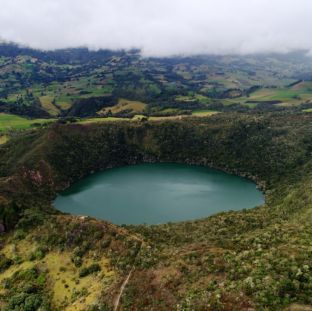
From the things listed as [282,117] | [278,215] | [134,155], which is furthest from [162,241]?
[282,117]

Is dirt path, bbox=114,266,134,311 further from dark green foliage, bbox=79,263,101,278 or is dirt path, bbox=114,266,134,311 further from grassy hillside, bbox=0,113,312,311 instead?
dark green foliage, bbox=79,263,101,278

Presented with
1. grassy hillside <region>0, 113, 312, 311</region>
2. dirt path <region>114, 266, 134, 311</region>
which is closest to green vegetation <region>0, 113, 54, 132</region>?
grassy hillside <region>0, 113, 312, 311</region>

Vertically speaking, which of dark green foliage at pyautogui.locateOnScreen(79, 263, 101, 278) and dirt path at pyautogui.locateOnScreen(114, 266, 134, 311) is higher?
dirt path at pyautogui.locateOnScreen(114, 266, 134, 311)

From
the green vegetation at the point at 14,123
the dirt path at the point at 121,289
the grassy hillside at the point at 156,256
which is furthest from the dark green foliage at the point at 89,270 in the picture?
the green vegetation at the point at 14,123

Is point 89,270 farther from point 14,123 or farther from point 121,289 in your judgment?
point 14,123

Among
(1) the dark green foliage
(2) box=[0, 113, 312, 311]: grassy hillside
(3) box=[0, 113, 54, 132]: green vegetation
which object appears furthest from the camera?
(3) box=[0, 113, 54, 132]: green vegetation

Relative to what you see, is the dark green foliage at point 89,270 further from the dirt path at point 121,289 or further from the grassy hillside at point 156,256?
the dirt path at point 121,289

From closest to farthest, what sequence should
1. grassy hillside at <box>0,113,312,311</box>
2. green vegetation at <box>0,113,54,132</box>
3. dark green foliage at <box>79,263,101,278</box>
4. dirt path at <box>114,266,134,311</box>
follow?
grassy hillside at <box>0,113,312,311</box>
dirt path at <box>114,266,134,311</box>
dark green foliage at <box>79,263,101,278</box>
green vegetation at <box>0,113,54,132</box>

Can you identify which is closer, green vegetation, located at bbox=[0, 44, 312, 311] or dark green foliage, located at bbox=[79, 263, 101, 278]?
green vegetation, located at bbox=[0, 44, 312, 311]

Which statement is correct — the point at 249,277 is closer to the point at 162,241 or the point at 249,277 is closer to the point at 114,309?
the point at 114,309

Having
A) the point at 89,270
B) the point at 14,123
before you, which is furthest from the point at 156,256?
the point at 14,123

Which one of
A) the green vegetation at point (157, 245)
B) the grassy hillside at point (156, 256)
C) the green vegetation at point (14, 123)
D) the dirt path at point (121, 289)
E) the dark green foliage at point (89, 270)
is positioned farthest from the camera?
the green vegetation at point (14, 123)
